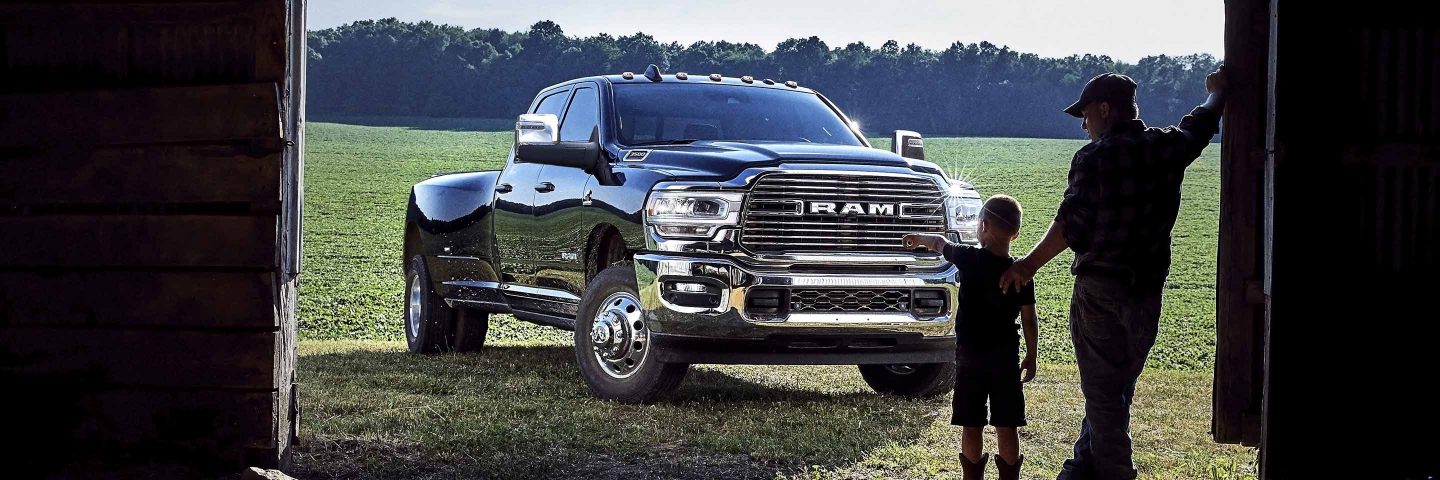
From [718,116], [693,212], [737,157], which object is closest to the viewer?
[693,212]

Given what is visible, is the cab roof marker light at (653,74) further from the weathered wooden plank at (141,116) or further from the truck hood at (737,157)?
the weathered wooden plank at (141,116)

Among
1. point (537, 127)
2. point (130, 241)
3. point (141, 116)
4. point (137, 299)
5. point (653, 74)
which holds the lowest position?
point (137, 299)

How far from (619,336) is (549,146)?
133 cm

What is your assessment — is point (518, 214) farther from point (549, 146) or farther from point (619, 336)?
point (619, 336)

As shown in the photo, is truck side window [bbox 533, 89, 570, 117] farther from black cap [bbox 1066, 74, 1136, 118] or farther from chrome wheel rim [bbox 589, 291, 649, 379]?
black cap [bbox 1066, 74, 1136, 118]

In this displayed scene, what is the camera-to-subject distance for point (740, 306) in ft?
29.0

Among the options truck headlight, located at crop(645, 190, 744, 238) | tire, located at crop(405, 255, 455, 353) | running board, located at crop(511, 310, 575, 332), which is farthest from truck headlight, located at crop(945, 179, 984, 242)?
tire, located at crop(405, 255, 455, 353)

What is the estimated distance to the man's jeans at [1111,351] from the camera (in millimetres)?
6215

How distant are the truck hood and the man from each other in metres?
2.99

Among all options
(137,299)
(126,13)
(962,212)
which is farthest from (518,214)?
(126,13)

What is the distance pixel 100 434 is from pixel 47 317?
20.5 inches

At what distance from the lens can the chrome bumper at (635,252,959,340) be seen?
29.0 feet

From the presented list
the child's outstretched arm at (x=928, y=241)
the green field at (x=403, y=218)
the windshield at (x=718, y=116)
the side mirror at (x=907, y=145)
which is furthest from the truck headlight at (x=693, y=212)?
the child's outstretched arm at (x=928, y=241)

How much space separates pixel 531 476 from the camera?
282 inches
